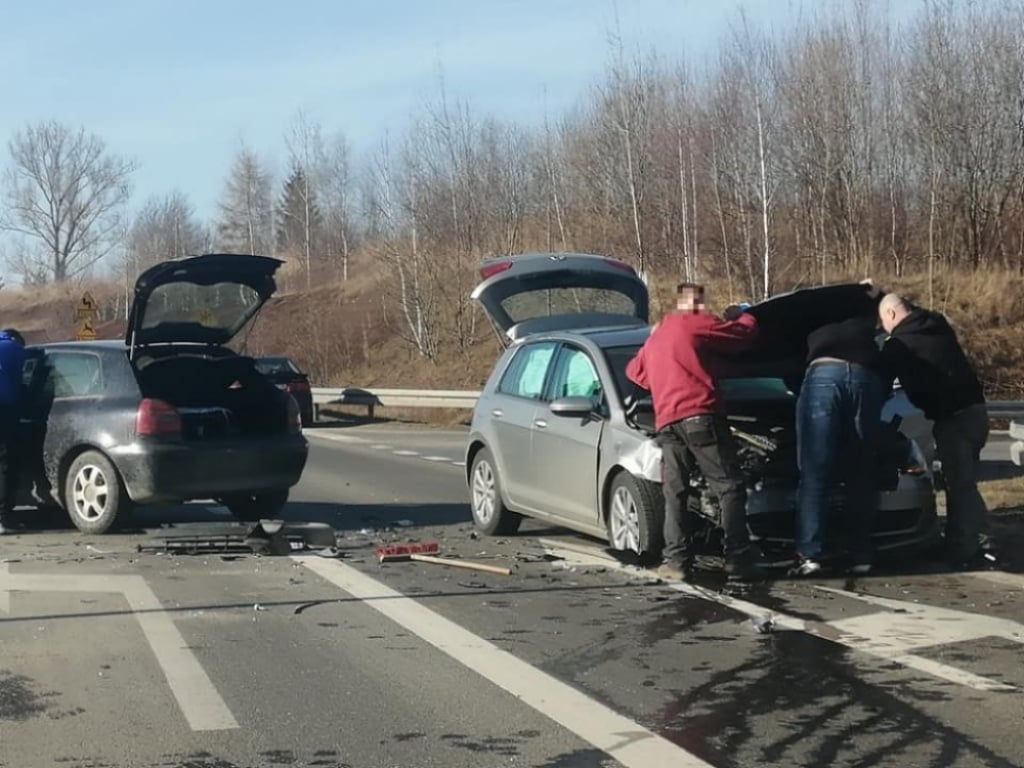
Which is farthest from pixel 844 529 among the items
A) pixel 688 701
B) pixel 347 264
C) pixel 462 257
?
pixel 347 264

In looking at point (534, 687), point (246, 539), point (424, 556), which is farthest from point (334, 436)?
point (534, 687)

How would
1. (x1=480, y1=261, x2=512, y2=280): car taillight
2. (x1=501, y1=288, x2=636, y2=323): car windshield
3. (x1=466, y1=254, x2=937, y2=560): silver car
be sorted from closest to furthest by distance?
(x1=466, y1=254, x2=937, y2=560): silver car → (x1=501, y1=288, x2=636, y2=323): car windshield → (x1=480, y1=261, x2=512, y2=280): car taillight

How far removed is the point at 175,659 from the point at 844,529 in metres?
4.36

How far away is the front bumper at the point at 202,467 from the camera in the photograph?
36.6 feet

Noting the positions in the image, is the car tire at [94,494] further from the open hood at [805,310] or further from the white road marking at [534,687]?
the open hood at [805,310]

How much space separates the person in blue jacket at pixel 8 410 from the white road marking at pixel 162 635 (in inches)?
71.5

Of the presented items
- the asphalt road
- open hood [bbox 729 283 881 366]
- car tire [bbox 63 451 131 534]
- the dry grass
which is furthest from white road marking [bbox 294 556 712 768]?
the dry grass

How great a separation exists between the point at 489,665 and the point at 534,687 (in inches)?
19.3

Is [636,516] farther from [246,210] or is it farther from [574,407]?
[246,210]

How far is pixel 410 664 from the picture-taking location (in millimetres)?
6922

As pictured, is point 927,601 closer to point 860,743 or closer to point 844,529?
point 844,529

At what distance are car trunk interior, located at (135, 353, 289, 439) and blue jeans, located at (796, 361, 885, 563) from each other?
197 inches

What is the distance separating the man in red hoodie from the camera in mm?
8805

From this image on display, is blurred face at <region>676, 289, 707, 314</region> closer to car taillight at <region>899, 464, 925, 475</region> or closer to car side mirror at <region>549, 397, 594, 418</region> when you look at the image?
car side mirror at <region>549, 397, 594, 418</region>
